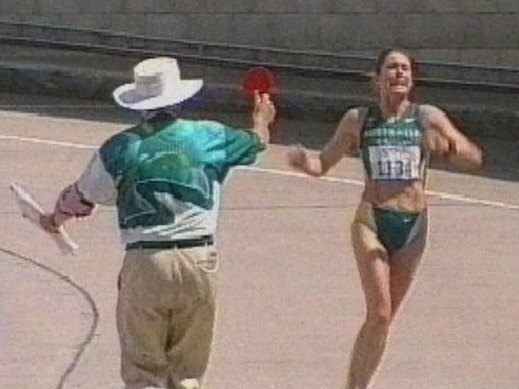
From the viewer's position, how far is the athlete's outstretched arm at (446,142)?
864 cm

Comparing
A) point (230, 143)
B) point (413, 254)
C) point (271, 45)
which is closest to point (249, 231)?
point (413, 254)

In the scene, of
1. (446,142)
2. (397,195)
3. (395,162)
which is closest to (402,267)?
(397,195)

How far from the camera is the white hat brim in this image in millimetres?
7227

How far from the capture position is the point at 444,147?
28.5 feet

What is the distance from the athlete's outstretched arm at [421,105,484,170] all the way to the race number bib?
0.10 metres

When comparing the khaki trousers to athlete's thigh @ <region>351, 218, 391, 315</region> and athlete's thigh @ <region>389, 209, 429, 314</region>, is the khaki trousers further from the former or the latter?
athlete's thigh @ <region>389, 209, 429, 314</region>

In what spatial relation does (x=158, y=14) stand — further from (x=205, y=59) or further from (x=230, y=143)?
(x=230, y=143)

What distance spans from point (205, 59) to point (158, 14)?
55.2 inches

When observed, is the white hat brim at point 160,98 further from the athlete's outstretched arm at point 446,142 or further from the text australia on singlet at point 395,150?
the athlete's outstretched arm at point 446,142

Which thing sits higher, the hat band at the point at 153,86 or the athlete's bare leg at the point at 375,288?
the hat band at the point at 153,86

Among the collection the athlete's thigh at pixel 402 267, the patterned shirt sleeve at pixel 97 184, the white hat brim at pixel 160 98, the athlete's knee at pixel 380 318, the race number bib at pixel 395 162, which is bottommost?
the athlete's knee at pixel 380 318

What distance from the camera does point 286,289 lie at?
1155cm

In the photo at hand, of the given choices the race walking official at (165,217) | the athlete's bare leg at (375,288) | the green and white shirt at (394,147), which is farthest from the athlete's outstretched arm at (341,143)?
the race walking official at (165,217)

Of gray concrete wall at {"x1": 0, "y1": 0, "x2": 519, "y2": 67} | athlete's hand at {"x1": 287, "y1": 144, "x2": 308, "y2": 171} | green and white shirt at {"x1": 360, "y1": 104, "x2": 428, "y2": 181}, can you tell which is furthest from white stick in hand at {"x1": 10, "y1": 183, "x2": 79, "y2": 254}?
gray concrete wall at {"x1": 0, "y1": 0, "x2": 519, "y2": 67}
